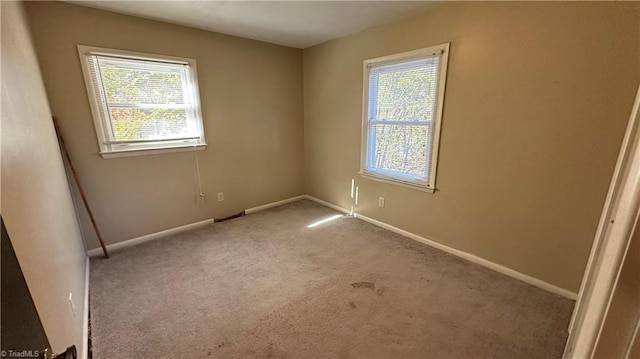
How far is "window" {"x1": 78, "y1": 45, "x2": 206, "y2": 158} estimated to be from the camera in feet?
7.95

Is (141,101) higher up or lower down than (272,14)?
lower down

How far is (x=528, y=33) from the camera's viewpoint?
1883 mm

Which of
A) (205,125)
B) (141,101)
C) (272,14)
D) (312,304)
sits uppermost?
(272,14)

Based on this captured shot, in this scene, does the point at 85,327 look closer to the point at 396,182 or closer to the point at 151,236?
the point at 151,236

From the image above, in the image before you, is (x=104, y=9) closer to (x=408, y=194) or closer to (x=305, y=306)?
(x=305, y=306)

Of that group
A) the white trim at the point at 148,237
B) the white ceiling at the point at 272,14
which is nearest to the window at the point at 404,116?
the white ceiling at the point at 272,14

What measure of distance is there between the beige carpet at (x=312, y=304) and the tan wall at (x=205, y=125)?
0.47 m

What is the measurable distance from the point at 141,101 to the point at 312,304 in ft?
8.53

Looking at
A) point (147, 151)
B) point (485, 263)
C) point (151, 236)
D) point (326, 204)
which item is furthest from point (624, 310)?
point (326, 204)

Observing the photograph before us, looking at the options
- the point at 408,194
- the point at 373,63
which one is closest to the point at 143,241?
the point at 408,194

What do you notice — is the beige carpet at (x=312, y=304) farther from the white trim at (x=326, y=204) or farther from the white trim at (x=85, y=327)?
the white trim at (x=326, y=204)

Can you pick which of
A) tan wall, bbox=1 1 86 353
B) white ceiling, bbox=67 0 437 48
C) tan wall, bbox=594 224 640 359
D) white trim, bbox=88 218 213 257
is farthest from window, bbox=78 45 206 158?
tan wall, bbox=594 224 640 359

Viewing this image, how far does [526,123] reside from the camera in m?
1.98

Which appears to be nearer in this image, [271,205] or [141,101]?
[141,101]
